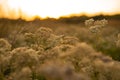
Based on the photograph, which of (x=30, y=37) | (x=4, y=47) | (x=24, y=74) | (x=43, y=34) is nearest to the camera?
(x=24, y=74)

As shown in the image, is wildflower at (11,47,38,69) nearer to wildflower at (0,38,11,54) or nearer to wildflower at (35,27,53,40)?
wildflower at (0,38,11,54)

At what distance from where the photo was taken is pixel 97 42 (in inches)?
345

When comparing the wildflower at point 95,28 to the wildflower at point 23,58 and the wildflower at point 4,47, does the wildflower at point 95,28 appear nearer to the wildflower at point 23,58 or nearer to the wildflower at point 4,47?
the wildflower at point 4,47

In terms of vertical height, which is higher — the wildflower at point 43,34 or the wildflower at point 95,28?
the wildflower at point 43,34

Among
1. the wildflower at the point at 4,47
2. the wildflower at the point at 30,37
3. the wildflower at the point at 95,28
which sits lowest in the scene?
the wildflower at the point at 95,28

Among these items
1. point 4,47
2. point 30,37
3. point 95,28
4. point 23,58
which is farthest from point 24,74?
point 95,28

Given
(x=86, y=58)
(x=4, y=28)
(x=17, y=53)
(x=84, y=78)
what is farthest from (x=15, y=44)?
(x=84, y=78)

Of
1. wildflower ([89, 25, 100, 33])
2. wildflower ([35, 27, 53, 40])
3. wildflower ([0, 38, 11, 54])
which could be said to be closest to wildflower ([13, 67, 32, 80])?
wildflower ([0, 38, 11, 54])

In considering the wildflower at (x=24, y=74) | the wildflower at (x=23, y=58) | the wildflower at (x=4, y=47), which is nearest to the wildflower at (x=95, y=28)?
the wildflower at (x=4, y=47)

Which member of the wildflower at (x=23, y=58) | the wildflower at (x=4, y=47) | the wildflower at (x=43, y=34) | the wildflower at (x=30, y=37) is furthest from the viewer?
the wildflower at (x=30, y=37)

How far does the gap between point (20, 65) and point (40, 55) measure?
604 millimetres

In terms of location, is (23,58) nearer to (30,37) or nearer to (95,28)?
(30,37)

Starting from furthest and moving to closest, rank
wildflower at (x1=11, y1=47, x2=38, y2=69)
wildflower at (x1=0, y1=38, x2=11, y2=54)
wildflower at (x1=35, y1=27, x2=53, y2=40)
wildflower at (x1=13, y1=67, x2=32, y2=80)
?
wildflower at (x1=35, y1=27, x2=53, y2=40)
wildflower at (x1=0, y1=38, x2=11, y2=54)
wildflower at (x1=11, y1=47, x2=38, y2=69)
wildflower at (x1=13, y1=67, x2=32, y2=80)

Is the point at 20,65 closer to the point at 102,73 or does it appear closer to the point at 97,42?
the point at 102,73
